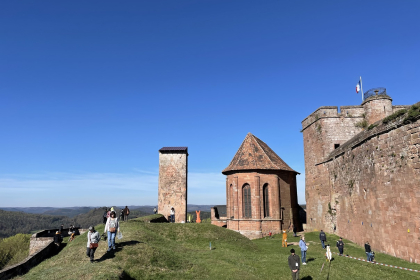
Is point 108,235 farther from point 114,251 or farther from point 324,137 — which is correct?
point 324,137

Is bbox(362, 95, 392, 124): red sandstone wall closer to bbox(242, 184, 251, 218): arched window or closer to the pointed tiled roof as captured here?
the pointed tiled roof

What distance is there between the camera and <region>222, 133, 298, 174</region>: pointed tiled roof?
32.9 m

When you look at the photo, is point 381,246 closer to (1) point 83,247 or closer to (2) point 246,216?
(2) point 246,216

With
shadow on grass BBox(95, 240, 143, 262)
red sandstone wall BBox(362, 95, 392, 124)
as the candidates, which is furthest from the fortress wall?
shadow on grass BBox(95, 240, 143, 262)

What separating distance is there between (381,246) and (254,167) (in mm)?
15243

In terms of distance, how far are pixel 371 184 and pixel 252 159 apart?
14.5 meters

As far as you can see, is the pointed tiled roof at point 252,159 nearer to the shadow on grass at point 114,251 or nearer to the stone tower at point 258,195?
the stone tower at point 258,195

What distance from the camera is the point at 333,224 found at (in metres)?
29.1

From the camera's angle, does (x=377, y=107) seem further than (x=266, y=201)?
No

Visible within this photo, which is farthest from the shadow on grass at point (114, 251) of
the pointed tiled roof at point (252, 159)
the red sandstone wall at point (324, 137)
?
the red sandstone wall at point (324, 137)

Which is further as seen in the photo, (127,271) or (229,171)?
(229,171)

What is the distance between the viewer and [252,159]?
33625 millimetres

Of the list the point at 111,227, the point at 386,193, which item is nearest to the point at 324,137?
the point at 386,193

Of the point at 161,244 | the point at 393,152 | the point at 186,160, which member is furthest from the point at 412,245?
the point at 186,160
